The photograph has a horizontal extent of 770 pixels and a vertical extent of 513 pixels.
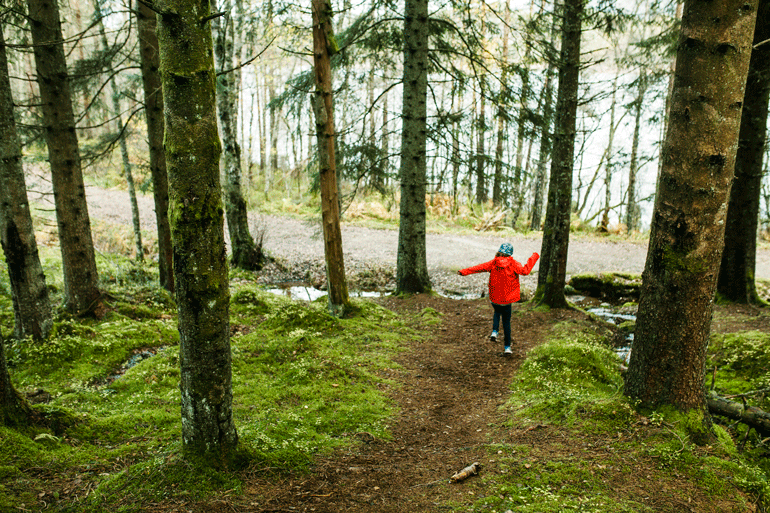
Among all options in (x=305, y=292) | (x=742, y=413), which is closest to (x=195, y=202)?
(x=742, y=413)

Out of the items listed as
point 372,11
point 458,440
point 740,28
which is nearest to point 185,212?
point 458,440

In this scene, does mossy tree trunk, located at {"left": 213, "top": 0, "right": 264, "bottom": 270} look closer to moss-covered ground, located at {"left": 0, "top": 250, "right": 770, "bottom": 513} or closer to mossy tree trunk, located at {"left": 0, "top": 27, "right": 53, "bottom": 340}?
moss-covered ground, located at {"left": 0, "top": 250, "right": 770, "bottom": 513}

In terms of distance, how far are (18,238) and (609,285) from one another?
40.1 ft

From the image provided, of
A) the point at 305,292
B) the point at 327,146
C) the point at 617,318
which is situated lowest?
the point at 305,292

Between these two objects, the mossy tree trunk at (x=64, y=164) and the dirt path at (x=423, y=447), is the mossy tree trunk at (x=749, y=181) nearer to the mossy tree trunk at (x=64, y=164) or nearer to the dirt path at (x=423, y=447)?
the dirt path at (x=423, y=447)

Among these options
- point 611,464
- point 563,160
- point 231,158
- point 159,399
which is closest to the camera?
point 611,464

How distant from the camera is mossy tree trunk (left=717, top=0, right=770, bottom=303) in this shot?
7617 millimetres

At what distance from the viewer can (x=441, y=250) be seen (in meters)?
17.7

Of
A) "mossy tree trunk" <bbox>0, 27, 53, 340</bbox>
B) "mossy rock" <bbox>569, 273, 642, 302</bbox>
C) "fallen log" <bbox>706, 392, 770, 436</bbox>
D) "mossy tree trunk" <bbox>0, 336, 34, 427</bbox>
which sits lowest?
"mossy rock" <bbox>569, 273, 642, 302</bbox>

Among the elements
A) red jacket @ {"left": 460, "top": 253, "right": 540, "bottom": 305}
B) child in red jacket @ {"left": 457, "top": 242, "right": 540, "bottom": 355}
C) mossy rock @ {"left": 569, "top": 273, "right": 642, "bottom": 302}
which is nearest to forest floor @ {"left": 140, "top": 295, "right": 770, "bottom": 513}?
child in red jacket @ {"left": 457, "top": 242, "right": 540, "bottom": 355}

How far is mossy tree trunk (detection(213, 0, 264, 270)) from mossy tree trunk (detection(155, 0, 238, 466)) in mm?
9597

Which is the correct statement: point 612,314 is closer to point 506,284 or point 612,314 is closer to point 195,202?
point 506,284

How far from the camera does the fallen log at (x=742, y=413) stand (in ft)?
13.7

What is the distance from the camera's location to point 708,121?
11.1 feet
